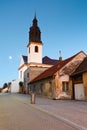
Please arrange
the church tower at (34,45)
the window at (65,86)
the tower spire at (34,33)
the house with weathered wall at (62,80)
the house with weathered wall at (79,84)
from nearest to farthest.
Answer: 1. the house with weathered wall at (79,84)
2. the house with weathered wall at (62,80)
3. the window at (65,86)
4. the church tower at (34,45)
5. the tower spire at (34,33)

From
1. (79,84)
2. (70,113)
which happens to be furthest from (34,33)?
(70,113)

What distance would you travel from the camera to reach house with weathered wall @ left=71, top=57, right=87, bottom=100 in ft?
61.0

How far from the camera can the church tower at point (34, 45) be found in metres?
48.9

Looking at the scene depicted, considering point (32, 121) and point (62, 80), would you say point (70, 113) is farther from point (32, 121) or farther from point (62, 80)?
point (62, 80)

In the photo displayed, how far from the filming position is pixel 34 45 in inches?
1953

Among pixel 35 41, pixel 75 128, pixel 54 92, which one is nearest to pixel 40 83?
pixel 54 92

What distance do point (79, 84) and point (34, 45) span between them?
103ft

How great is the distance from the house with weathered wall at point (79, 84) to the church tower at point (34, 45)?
92.5 feet

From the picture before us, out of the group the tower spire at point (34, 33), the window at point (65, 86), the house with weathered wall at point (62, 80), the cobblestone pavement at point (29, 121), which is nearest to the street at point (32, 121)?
the cobblestone pavement at point (29, 121)

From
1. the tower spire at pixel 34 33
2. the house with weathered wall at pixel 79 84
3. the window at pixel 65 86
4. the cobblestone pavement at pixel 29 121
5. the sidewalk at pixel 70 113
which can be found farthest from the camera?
the tower spire at pixel 34 33

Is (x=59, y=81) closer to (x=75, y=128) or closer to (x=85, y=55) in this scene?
(x=85, y=55)

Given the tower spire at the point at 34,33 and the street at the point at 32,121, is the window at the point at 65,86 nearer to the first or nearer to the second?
the street at the point at 32,121

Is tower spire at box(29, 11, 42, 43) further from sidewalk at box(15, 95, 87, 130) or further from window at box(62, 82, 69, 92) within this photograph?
sidewalk at box(15, 95, 87, 130)

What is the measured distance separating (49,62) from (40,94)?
91.3 feet
